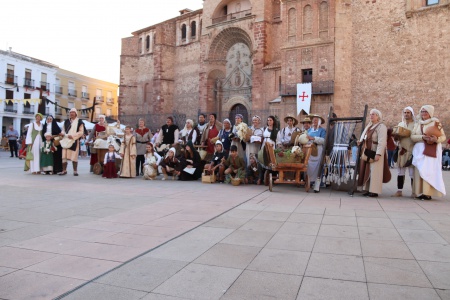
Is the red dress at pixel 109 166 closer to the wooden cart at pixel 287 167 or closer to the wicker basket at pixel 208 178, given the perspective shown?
the wicker basket at pixel 208 178

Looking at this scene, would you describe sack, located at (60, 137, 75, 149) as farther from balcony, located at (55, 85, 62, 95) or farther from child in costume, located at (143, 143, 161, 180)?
balcony, located at (55, 85, 62, 95)

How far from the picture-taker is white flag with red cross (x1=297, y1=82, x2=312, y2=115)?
880 inches

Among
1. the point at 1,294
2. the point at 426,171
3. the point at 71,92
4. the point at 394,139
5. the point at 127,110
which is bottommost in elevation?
the point at 1,294

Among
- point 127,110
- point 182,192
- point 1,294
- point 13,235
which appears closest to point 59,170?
point 182,192

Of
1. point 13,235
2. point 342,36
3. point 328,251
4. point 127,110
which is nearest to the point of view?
point 328,251

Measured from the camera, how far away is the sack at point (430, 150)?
748cm

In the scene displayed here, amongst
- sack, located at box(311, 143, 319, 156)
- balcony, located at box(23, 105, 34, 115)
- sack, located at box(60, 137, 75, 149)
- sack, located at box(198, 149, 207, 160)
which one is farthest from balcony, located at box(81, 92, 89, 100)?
sack, located at box(311, 143, 319, 156)

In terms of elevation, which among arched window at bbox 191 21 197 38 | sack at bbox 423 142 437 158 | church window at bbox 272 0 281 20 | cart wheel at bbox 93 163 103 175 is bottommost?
cart wheel at bbox 93 163 103 175

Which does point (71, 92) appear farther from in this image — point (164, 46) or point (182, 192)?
point (182, 192)

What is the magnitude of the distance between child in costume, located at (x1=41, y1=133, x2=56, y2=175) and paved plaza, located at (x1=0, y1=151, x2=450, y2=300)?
4817mm

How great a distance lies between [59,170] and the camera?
1148 centimetres

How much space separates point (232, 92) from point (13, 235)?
2797cm

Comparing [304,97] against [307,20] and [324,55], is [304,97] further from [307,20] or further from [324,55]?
[307,20]

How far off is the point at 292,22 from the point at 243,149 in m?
15.9
